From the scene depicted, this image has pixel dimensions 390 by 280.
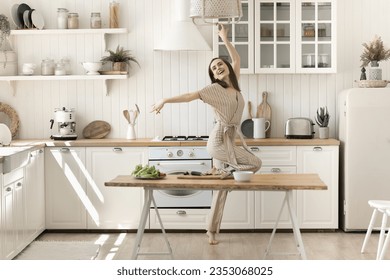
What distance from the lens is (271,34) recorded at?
6.66m

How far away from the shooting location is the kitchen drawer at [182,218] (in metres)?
6.52

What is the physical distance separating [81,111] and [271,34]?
202cm

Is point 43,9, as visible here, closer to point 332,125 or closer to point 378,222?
point 332,125

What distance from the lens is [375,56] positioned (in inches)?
260

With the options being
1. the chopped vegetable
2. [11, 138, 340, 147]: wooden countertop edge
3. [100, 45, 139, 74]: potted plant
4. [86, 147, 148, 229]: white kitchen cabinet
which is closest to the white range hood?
[100, 45, 139, 74]: potted plant

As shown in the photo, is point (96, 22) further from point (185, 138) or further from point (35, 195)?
point (35, 195)

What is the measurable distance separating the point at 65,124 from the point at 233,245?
2018 mm

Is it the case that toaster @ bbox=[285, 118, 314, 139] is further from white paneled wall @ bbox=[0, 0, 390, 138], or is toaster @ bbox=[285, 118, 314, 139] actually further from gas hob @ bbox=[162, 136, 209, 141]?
gas hob @ bbox=[162, 136, 209, 141]

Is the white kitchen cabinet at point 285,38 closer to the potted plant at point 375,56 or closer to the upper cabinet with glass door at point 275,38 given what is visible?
the upper cabinet with glass door at point 275,38

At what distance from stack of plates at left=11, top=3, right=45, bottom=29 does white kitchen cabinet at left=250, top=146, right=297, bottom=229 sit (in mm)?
2402

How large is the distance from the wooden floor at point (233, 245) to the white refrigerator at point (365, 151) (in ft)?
0.90

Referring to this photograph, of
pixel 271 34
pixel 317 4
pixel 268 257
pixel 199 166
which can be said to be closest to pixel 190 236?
pixel 199 166

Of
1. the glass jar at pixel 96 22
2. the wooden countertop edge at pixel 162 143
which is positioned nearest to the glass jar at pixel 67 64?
the glass jar at pixel 96 22

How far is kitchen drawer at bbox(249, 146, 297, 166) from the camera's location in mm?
6508
